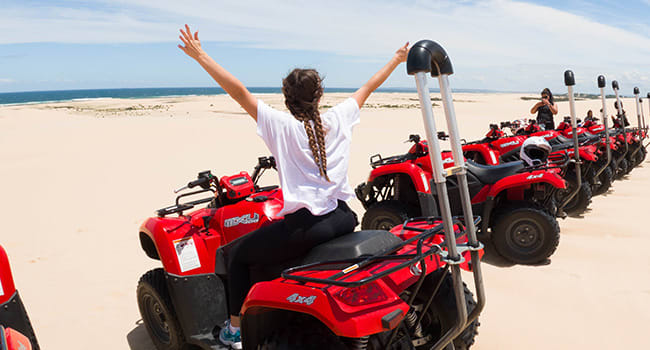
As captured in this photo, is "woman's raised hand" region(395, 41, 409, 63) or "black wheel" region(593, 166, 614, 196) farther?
"black wheel" region(593, 166, 614, 196)

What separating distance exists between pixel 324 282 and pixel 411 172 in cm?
394

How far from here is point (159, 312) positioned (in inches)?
141

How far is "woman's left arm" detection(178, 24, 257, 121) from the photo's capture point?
2.29 m

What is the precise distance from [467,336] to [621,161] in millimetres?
9918

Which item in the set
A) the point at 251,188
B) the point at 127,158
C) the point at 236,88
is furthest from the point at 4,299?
the point at 127,158

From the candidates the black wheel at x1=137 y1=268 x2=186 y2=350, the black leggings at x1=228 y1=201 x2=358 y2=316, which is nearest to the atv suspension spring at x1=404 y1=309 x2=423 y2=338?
the black leggings at x1=228 y1=201 x2=358 y2=316

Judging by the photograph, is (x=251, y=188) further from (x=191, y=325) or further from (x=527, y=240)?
(x=527, y=240)

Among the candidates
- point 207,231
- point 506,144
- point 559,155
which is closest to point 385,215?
point 559,155

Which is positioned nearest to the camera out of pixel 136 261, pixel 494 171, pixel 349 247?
pixel 349 247

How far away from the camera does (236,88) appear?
2.29 m

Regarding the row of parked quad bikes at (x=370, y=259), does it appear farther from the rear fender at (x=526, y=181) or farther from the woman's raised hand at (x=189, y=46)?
the woman's raised hand at (x=189, y=46)

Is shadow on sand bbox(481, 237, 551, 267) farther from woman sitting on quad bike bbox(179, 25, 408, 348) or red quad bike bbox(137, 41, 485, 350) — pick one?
woman sitting on quad bike bbox(179, 25, 408, 348)

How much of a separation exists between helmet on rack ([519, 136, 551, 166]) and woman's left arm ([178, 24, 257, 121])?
5.20 m

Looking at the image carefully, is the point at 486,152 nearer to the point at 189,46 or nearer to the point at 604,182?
the point at 604,182
